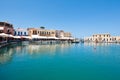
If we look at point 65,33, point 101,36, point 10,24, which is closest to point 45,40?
point 10,24

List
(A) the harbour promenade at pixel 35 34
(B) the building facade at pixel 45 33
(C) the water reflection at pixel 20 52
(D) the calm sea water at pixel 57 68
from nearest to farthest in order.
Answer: (D) the calm sea water at pixel 57 68 < (C) the water reflection at pixel 20 52 < (A) the harbour promenade at pixel 35 34 < (B) the building facade at pixel 45 33

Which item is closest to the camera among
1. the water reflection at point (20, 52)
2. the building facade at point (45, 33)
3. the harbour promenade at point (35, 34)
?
the water reflection at point (20, 52)

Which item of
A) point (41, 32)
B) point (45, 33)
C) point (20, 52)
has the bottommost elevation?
point (20, 52)

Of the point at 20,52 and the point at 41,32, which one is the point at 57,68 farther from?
the point at 41,32

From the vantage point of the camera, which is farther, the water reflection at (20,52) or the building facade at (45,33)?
the building facade at (45,33)

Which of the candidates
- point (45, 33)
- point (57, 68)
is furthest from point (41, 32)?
point (57, 68)

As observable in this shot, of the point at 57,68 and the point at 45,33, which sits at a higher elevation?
the point at 45,33

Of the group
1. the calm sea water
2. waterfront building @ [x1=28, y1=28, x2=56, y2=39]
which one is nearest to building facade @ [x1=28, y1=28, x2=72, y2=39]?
waterfront building @ [x1=28, y1=28, x2=56, y2=39]

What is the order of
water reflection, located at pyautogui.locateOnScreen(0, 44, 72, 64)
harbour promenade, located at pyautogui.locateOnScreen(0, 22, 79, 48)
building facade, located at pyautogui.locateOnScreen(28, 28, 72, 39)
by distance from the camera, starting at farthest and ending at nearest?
building facade, located at pyautogui.locateOnScreen(28, 28, 72, 39)
harbour promenade, located at pyautogui.locateOnScreen(0, 22, 79, 48)
water reflection, located at pyautogui.locateOnScreen(0, 44, 72, 64)

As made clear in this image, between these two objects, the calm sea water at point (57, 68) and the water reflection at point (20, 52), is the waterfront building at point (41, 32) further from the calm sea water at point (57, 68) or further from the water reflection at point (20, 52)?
the calm sea water at point (57, 68)

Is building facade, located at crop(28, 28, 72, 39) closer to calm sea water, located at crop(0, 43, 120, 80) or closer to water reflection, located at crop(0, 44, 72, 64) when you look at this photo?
water reflection, located at crop(0, 44, 72, 64)

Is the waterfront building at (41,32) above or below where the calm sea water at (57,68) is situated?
above

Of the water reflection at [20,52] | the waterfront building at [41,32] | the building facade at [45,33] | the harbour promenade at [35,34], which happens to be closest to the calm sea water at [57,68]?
the water reflection at [20,52]

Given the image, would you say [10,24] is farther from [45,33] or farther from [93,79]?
[93,79]
